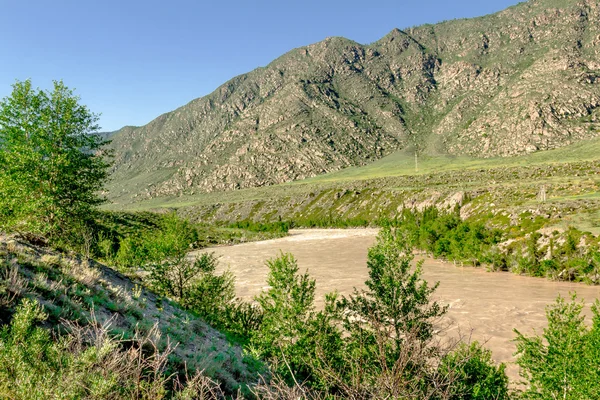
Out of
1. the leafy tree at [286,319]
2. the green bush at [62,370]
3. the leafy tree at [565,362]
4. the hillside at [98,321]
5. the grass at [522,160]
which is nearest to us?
the green bush at [62,370]

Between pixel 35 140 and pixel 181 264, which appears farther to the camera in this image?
pixel 181 264

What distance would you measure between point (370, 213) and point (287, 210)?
41800mm

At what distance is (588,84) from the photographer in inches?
7318

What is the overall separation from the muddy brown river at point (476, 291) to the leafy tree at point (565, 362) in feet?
6.47

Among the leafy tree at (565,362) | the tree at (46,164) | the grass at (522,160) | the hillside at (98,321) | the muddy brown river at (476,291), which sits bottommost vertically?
the muddy brown river at (476,291)

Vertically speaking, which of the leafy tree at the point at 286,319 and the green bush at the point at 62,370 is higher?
the green bush at the point at 62,370

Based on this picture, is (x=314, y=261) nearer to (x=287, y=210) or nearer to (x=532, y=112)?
(x=287, y=210)

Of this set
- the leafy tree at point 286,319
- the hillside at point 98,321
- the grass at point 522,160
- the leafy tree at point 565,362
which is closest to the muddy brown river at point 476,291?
the leafy tree at point 565,362

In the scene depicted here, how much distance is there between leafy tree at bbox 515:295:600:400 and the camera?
9.70 m

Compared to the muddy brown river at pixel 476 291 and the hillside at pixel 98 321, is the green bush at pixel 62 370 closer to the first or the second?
the hillside at pixel 98 321

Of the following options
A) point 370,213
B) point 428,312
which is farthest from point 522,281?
point 370,213

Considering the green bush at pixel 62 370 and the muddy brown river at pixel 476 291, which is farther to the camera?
the muddy brown river at pixel 476 291

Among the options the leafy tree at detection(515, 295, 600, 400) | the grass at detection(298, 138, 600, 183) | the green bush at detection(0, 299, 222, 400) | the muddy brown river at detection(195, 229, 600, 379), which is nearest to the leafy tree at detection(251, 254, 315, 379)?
the muddy brown river at detection(195, 229, 600, 379)

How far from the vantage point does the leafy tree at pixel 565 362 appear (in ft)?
31.8
